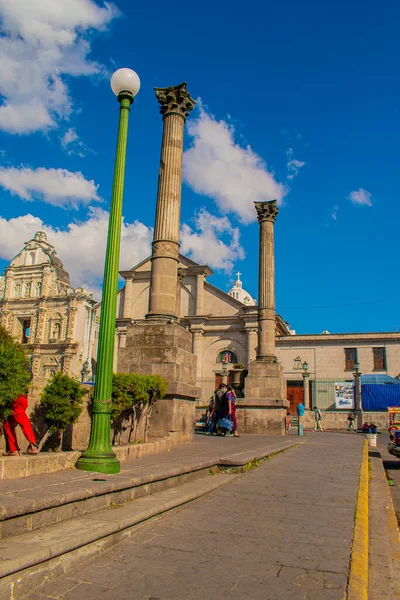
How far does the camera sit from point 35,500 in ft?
12.9

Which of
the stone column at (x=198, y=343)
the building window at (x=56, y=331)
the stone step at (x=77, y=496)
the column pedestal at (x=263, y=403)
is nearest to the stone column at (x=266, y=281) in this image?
the column pedestal at (x=263, y=403)

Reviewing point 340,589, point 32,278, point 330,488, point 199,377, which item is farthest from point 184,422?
point 32,278

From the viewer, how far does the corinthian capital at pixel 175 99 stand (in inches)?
499

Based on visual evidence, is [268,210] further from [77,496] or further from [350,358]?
[350,358]

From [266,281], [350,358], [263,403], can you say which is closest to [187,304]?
[350,358]

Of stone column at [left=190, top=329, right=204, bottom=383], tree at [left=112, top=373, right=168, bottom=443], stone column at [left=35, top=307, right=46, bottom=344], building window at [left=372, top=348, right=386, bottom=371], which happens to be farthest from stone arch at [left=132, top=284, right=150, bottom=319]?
tree at [left=112, top=373, right=168, bottom=443]

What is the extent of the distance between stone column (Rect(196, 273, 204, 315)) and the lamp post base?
38.1 metres

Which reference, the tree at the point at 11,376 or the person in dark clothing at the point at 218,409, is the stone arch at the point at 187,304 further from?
the tree at the point at 11,376

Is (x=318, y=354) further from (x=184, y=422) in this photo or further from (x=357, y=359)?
(x=184, y=422)

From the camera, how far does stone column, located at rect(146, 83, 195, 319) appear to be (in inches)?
459

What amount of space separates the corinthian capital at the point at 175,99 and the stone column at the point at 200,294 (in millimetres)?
31981

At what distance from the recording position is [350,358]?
139 feet

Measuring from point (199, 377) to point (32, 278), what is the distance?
2553 centimetres

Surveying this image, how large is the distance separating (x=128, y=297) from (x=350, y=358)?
2040 cm
